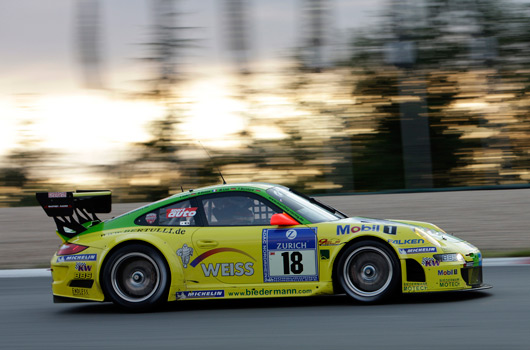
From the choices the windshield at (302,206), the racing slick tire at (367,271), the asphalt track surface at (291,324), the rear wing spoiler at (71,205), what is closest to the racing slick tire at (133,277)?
the asphalt track surface at (291,324)

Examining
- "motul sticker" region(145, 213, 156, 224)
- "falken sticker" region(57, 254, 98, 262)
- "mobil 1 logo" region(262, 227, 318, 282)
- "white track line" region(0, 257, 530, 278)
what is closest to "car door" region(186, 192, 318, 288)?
"mobil 1 logo" region(262, 227, 318, 282)

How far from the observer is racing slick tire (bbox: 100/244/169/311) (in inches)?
293

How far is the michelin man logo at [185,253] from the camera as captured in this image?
7281 millimetres

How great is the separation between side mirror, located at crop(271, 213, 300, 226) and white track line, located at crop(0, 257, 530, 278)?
4108 mm

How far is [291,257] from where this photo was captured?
7.04 metres

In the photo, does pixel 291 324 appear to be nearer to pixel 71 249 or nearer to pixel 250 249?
pixel 250 249

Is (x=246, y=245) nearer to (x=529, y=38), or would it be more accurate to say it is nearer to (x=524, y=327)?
(x=524, y=327)

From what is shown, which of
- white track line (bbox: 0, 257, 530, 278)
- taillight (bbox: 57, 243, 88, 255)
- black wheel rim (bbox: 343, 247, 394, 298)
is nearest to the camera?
black wheel rim (bbox: 343, 247, 394, 298)

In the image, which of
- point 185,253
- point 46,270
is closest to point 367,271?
point 185,253

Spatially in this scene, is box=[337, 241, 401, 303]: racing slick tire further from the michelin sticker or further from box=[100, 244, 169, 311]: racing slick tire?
box=[100, 244, 169, 311]: racing slick tire

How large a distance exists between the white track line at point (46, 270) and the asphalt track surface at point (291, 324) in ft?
6.73

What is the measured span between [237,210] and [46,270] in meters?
5.06

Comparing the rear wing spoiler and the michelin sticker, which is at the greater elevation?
the rear wing spoiler

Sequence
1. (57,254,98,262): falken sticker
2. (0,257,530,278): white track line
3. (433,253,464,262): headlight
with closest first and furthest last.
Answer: (433,253,464,262): headlight < (57,254,98,262): falken sticker < (0,257,530,278): white track line
